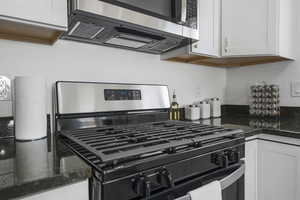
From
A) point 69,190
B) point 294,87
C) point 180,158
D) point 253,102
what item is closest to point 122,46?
point 180,158

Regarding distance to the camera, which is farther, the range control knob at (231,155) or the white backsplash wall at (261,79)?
the white backsplash wall at (261,79)

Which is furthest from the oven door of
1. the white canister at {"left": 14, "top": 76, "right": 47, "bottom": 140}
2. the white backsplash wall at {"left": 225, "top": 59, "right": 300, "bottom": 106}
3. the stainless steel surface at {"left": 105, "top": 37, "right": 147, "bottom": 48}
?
the white backsplash wall at {"left": 225, "top": 59, "right": 300, "bottom": 106}

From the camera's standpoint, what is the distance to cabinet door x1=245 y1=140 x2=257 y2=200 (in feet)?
3.98

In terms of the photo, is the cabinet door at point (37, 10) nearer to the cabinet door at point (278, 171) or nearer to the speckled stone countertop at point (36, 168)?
the speckled stone countertop at point (36, 168)

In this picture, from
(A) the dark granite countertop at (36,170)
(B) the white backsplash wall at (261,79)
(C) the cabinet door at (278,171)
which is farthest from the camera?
(B) the white backsplash wall at (261,79)

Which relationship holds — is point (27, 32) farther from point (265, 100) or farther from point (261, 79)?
point (261, 79)

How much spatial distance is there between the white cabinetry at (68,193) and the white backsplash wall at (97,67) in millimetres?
676

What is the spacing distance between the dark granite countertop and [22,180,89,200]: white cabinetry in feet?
0.07

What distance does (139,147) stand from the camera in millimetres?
703

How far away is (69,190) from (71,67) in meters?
0.81

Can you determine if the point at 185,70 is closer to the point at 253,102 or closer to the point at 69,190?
the point at 253,102

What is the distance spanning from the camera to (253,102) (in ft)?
5.83

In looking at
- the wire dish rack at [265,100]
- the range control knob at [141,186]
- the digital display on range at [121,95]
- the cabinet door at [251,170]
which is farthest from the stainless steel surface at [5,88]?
the wire dish rack at [265,100]

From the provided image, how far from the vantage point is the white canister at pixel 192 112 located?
1.62 m
